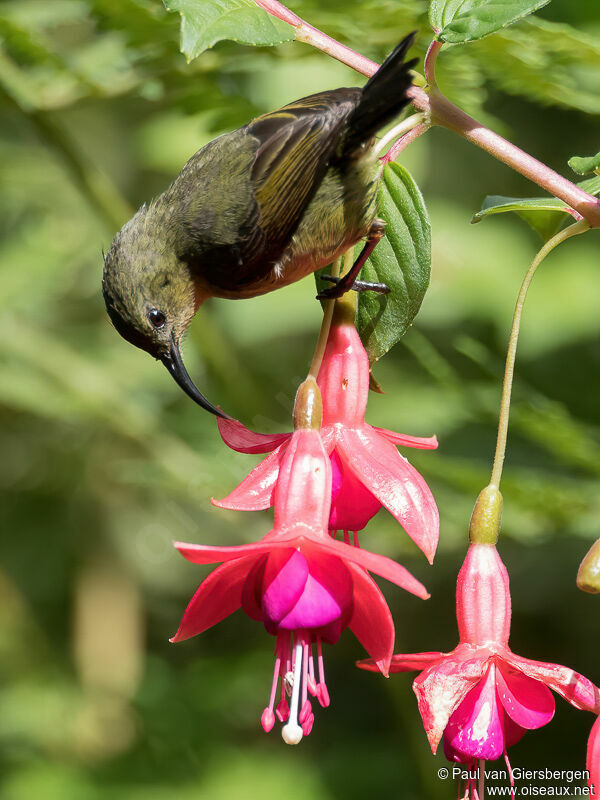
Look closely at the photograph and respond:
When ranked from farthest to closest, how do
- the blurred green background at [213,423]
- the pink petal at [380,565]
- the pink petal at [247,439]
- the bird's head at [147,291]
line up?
1. the blurred green background at [213,423]
2. the bird's head at [147,291]
3. the pink petal at [247,439]
4. the pink petal at [380,565]

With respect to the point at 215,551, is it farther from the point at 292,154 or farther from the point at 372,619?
the point at 292,154

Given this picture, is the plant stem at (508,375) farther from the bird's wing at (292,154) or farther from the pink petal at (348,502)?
the bird's wing at (292,154)

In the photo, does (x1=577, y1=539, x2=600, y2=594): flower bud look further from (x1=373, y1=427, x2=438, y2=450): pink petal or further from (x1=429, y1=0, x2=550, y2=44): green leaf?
(x1=429, y1=0, x2=550, y2=44): green leaf

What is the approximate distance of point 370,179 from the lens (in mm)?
1569

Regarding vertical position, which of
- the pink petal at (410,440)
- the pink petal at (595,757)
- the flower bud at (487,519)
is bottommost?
the pink petal at (595,757)

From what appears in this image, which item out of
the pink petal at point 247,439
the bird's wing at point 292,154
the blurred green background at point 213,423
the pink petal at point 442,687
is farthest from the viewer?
the blurred green background at point 213,423

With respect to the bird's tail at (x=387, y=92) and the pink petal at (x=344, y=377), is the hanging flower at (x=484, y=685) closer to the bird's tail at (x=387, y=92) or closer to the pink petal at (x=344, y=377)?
the pink petal at (x=344, y=377)

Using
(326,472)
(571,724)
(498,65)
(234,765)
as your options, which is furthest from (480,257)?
(326,472)

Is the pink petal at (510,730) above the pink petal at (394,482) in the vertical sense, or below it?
below

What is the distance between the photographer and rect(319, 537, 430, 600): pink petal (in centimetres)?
104

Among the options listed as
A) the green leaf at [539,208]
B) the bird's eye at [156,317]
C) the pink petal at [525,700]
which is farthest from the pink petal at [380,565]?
the bird's eye at [156,317]

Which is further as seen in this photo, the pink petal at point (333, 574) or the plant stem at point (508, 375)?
the plant stem at point (508, 375)

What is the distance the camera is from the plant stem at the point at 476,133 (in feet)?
4.32

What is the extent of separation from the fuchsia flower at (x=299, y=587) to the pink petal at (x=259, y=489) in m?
0.03
